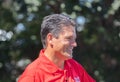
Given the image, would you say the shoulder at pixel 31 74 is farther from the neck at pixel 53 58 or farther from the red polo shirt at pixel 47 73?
the neck at pixel 53 58

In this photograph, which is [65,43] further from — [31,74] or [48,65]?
[31,74]

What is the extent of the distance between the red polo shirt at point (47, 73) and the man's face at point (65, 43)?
0.36 ft

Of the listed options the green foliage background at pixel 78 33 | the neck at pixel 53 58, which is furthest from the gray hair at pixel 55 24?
the green foliage background at pixel 78 33

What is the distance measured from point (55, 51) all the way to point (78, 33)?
4019 mm

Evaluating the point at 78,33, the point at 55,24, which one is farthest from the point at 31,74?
the point at 78,33

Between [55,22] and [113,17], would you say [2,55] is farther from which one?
[55,22]

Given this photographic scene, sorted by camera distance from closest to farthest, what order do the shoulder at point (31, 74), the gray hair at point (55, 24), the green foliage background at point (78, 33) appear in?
the shoulder at point (31, 74) → the gray hair at point (55, 24) → the green foliage background at point (78, 33)

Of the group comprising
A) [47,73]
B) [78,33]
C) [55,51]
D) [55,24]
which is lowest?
[78,33]

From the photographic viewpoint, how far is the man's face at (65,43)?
453cm

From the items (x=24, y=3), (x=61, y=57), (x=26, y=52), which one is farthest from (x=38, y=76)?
(x=26, y=52)

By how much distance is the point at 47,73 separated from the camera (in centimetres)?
456

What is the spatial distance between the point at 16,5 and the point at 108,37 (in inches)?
56.0

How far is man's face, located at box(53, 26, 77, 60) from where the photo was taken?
453cm

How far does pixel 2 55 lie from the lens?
830 cm
